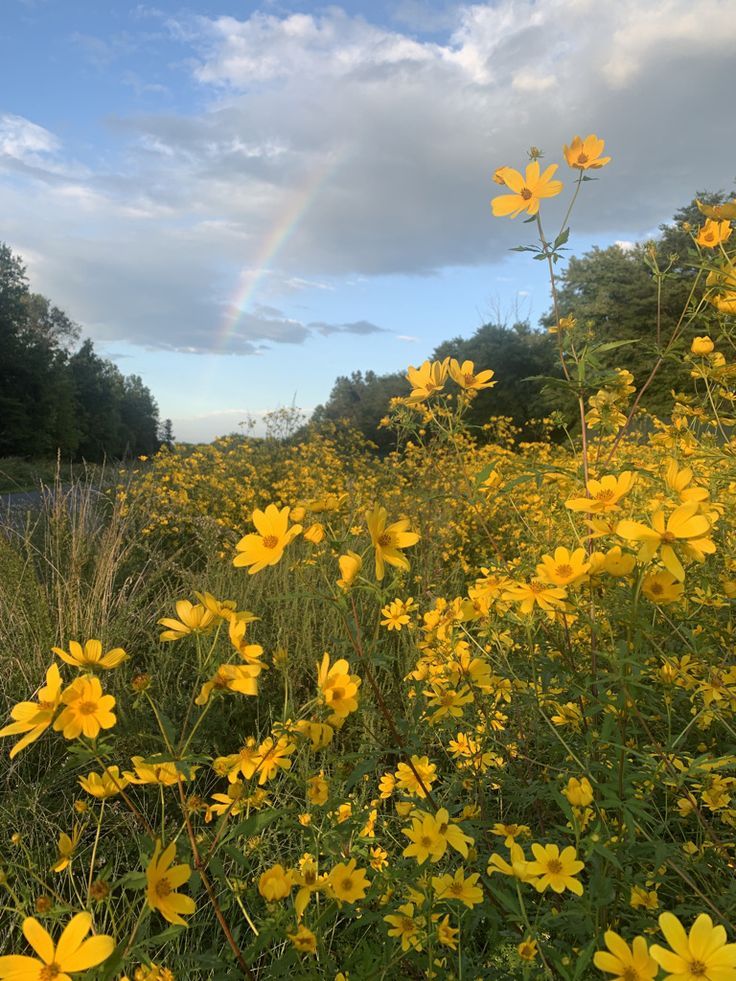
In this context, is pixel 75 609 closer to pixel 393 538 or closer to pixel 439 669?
pixel 439 669

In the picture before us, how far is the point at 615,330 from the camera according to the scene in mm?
19297

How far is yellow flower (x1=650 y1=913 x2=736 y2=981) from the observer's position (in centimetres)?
58

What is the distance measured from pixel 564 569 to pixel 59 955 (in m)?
0.77

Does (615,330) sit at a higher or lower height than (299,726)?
higher

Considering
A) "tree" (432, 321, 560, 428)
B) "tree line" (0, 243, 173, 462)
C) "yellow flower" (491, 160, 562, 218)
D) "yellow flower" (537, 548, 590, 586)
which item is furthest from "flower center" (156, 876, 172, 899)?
"tree line" (0, 243, 173, 462)

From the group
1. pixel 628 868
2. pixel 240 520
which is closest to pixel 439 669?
pixel 628 868

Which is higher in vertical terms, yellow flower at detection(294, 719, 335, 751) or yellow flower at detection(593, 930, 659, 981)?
yellow flower at detection(294, 719, 335, 751)

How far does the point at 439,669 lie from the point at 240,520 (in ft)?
15.5

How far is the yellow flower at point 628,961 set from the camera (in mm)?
640

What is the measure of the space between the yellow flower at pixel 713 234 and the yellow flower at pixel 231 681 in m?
1.40

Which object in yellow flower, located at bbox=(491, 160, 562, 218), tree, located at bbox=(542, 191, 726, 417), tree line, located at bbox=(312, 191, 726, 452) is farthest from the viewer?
tree line, located at bbox=(312, 191, 726, 452)

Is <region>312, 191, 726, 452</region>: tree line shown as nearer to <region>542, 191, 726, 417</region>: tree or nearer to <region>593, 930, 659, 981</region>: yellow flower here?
<region>542, 191, 726, 417</region>: tree

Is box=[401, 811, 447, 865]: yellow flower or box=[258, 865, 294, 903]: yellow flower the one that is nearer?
box=[258, 865, 294, 903]: yellow flower

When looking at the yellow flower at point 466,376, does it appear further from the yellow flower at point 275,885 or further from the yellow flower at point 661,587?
the yellow flower at point 275,885
